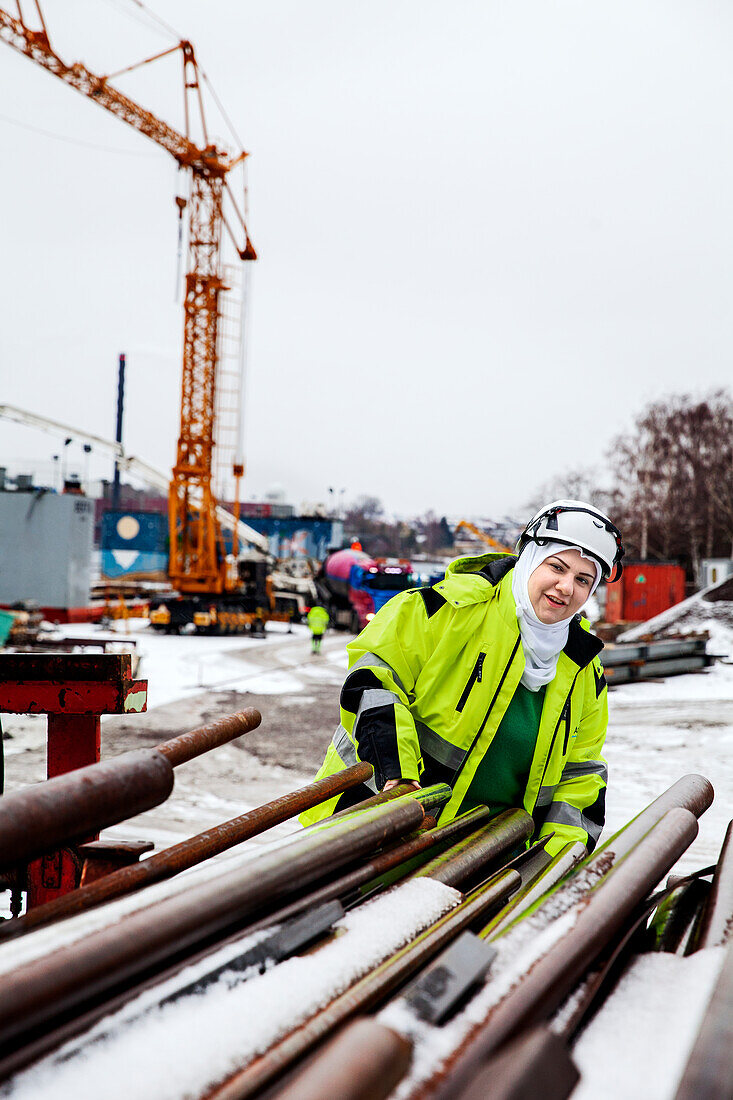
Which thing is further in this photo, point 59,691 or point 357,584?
point 357,584

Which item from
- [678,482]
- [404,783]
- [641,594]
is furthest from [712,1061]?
[678,482]

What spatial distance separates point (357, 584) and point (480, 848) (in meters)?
10.8

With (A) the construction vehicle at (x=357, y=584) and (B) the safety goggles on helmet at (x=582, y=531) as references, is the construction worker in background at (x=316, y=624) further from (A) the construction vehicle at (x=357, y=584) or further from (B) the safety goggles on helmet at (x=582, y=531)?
(B) the safety goggles on helmet at (x=582, y=531)

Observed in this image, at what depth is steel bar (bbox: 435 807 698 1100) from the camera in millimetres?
986

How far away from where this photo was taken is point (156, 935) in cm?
112

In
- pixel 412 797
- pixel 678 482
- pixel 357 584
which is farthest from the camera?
pixel 678 482

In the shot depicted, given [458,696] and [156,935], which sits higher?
[458,696]

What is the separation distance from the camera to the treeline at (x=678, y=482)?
3306 centimetres

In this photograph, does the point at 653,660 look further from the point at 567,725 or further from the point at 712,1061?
the point at 712,1061

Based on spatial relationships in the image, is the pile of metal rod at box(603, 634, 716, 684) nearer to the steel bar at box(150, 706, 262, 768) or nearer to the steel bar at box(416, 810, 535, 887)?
the steel bar at box(416, 810, 535, 887)

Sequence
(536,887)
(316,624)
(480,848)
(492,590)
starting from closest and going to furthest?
(536,887), (480,848), (492,590), (316,624)

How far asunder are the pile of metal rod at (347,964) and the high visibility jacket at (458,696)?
22.0 inches

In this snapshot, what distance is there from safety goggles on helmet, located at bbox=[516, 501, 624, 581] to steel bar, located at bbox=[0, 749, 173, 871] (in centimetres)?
147

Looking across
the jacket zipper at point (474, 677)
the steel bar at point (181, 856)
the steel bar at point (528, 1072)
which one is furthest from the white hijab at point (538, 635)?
the steel bar at point (528, 1072)
